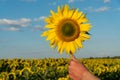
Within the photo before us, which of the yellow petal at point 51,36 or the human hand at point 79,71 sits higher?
the yellow petal at point 51,36

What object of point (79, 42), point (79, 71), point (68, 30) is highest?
point (68, 30)

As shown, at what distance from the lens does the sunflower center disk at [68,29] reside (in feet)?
10.7

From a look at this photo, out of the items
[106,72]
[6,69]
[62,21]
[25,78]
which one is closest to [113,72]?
[106,72]

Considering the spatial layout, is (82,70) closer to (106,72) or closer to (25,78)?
(25,78)

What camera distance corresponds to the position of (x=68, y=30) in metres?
3.29

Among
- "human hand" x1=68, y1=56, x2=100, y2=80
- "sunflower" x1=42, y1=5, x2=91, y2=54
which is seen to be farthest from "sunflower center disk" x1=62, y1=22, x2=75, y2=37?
"human hand" x1=68, y1=56, x2=100, y2=80

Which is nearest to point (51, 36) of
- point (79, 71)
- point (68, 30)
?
point (68, 30)

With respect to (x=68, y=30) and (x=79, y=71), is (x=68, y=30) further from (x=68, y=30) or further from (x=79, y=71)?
(x=79, y=71)

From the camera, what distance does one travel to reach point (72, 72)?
3.02 m

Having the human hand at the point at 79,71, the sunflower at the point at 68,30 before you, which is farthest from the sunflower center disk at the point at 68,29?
the human hand at the point at 79,71

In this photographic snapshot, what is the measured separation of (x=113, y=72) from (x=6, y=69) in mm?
9637

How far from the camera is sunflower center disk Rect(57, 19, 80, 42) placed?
3244 mm

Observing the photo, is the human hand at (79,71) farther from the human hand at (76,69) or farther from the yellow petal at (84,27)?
the yellow petal at (84,27)

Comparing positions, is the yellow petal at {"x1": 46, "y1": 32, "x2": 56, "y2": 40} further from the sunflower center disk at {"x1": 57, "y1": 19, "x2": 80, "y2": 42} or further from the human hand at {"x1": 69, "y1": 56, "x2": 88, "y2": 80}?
the human hand at {"x1": 69, "y1": 56, "x2": 88, "y2": 80}
